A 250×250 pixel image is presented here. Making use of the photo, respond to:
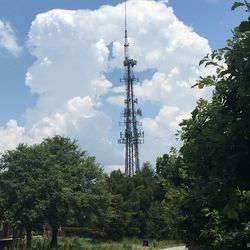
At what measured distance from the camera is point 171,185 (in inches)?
651

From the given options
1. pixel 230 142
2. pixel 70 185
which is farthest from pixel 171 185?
pixel 70 185

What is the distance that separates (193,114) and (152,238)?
67662mm

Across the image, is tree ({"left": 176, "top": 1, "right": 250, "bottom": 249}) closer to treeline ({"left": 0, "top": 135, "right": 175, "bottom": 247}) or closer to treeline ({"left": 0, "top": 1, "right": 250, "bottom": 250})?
treeline ({"left": 0, "top": 1, "right": 250, "bottom": 250})

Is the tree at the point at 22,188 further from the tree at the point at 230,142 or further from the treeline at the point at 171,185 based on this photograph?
the tree at the point at 230,142

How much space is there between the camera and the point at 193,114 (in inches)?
195

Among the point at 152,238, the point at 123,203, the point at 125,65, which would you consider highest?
the point at 125,65

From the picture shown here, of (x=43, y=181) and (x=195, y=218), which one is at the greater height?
(x=43, y=181)

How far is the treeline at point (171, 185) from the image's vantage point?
439 centimetres

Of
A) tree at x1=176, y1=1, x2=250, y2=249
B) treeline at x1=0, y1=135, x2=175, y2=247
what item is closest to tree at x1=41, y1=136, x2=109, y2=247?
treeline at x1=0, y1=135, x2=175, y2=247

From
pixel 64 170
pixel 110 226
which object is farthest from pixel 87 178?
pixel 110 226

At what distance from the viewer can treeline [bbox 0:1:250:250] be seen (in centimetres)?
439

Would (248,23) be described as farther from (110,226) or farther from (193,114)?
(110,226)

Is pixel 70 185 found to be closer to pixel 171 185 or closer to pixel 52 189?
pixel 52 189

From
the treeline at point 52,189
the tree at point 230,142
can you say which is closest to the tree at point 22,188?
the treeline at point 52,189
